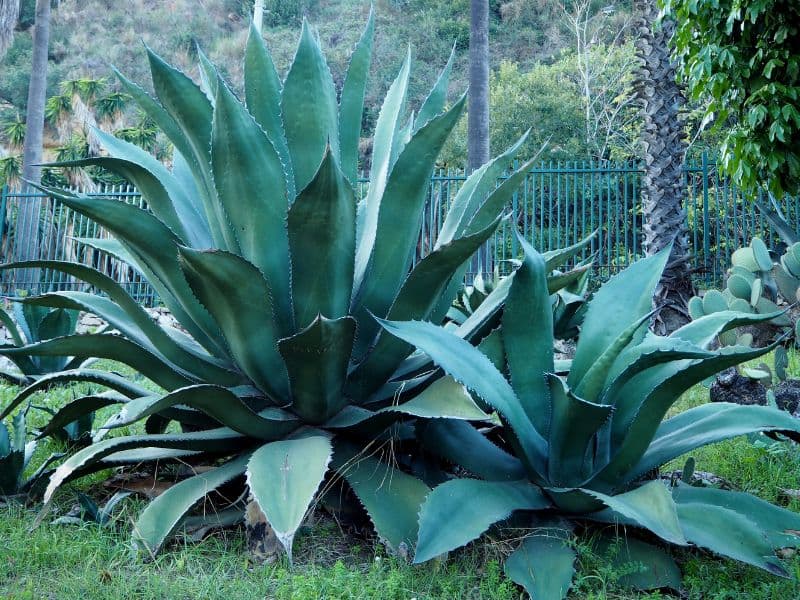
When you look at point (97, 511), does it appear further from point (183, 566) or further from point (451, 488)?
point (451, 488)

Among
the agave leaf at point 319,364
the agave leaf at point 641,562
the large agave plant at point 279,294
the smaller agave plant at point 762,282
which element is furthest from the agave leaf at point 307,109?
the smaller agave plant at point 762,282

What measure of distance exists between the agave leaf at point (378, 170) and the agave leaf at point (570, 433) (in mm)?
790

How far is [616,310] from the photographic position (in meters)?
2.56

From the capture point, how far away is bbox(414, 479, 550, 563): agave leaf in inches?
79.0

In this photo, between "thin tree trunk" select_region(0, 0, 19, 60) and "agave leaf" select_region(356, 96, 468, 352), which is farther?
"thin tree trunk" select_region(0, 0, 19, 60)

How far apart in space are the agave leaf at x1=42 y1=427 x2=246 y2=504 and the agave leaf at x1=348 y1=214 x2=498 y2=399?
440mm

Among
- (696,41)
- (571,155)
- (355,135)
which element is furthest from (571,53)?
(355,135)

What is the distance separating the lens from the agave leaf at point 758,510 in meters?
2.24

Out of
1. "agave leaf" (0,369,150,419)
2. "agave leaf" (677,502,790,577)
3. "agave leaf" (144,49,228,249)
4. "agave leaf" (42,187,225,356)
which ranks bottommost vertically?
"agave leaf" (677,502,790,577)

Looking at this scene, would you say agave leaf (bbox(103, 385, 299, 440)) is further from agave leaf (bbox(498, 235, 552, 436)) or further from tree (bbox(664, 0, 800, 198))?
tree (bbox(664, 0, 800, 198))

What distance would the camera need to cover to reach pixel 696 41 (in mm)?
6789

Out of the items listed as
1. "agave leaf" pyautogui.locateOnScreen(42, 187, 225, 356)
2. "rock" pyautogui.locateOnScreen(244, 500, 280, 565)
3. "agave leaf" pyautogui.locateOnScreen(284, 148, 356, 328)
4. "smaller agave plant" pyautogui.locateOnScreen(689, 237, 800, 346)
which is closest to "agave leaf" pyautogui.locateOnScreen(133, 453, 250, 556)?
"rock" pyautogui.locateOnScreen(244, 500, 280, 565)

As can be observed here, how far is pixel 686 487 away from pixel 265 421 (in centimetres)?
135

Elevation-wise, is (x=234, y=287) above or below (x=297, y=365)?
above
